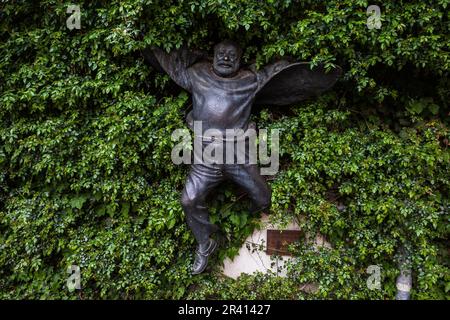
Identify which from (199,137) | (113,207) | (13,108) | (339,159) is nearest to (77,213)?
(113,207)

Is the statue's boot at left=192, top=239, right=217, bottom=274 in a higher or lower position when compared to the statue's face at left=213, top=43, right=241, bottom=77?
lower

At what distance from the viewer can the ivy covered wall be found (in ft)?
10.3

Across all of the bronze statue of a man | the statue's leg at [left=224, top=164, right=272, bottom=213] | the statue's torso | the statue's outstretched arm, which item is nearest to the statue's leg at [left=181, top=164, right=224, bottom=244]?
the bronze statue of a man

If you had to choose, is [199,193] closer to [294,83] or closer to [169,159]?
[169,159]

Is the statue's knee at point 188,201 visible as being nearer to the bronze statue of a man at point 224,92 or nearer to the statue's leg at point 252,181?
the bronze statue of a man at point 224,92

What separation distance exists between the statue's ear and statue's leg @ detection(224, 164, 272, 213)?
28.5 inches

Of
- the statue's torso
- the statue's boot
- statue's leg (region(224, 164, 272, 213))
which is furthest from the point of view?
the statue's boot

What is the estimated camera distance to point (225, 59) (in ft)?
9.87

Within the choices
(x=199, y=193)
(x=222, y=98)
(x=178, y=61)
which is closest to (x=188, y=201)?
(x=199, y=193)

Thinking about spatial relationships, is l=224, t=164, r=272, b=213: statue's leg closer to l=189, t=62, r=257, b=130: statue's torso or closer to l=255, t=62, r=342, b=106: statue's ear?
l=189, t=62, r=257, b=130: statue's torso

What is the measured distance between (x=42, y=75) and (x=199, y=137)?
70.6 inches

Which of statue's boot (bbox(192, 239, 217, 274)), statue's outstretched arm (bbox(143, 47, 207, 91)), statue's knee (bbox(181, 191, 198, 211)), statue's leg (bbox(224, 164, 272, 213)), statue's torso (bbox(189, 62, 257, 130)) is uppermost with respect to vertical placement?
statue's outstretched arm (bbox(143, 47, 207, 91))

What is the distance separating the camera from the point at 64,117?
11.7ft

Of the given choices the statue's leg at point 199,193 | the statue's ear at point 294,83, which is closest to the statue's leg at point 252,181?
the statue's leg at point 199,193
